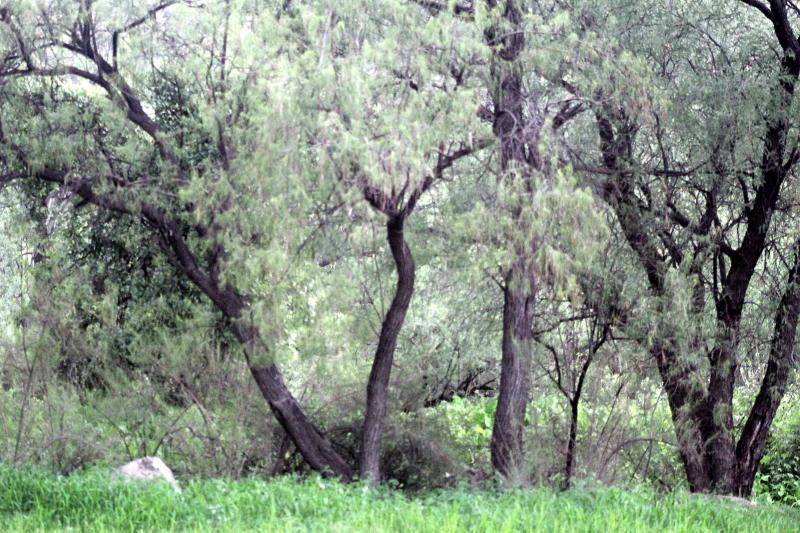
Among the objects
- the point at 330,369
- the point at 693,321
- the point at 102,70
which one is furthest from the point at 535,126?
the point at 102,70

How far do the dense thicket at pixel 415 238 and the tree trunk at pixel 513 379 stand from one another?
1.2 inches

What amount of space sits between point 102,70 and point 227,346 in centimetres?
327

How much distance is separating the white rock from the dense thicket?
68.0 inches

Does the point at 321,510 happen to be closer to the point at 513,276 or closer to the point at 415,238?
the point at 513,276

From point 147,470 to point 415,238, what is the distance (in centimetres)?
389

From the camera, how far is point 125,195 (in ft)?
35.0

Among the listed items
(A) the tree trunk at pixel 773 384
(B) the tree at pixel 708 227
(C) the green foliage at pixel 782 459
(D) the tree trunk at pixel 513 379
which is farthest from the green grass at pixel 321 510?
(C) the green foliage at pixel 782 459

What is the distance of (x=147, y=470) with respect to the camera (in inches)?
350

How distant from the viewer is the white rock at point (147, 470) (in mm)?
8578

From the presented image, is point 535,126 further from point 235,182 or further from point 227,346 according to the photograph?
point 227,346

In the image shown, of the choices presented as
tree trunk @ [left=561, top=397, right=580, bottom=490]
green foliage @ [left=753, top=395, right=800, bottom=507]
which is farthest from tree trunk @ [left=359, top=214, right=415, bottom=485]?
green foliage @ [left=753, top=395, right=800, bottom=507]

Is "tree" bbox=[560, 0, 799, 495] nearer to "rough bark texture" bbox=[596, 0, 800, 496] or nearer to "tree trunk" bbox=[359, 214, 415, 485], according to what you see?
"rough bark texture" bbox=[596, 0, 800, 496]

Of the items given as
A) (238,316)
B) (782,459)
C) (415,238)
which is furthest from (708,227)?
(782,459)

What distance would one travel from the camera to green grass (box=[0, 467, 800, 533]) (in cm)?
680
